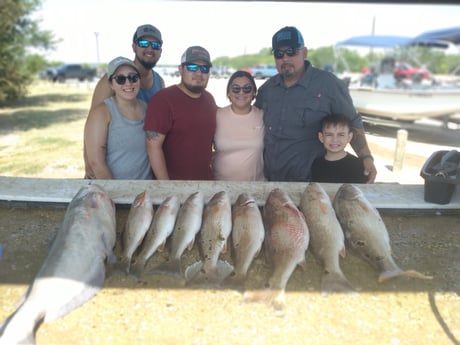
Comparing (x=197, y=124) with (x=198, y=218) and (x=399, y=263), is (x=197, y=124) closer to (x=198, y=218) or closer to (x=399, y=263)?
(x=198, y=218)

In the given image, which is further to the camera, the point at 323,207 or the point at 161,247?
the point at 323,207

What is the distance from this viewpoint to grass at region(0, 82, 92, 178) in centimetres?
862

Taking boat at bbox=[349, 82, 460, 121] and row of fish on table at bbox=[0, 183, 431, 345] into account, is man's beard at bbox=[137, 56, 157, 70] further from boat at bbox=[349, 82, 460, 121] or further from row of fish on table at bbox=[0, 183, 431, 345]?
boat at bbox=[349, 82, 460, 121]

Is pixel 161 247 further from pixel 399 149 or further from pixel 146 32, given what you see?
pixel 399 149

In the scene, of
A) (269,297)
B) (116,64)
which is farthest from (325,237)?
(116,64)

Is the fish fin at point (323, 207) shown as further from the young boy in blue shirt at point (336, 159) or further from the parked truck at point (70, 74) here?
the parked truck at point (70, 74)

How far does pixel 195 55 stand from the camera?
3.15m

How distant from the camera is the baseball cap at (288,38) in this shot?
3318mm

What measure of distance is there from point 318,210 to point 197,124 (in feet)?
4.54

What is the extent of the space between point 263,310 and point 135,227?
92 centimetres

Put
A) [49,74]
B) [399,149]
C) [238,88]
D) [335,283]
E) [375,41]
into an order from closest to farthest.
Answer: [335,283] < [238,88] < [399,149] < [375,41] < [49,74]

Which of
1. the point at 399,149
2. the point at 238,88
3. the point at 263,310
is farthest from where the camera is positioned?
the point at 399,149

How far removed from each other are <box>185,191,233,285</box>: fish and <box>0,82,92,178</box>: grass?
254 inches

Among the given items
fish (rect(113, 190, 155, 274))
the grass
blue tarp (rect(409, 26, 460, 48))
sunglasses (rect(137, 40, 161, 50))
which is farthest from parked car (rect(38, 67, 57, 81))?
fish (rect(113, 190, 155, 274))
